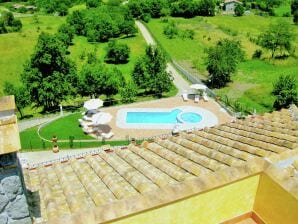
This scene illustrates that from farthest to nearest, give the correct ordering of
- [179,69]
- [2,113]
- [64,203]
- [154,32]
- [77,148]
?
[154,32], [179,69], [77,148], [64,203], [2,113]

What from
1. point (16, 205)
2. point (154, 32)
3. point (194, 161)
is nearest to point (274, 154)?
point (194, 161)

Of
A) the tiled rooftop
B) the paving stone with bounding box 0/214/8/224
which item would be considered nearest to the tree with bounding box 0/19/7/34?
the tiled rooftop

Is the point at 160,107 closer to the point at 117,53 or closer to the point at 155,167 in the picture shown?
the point at 117,53

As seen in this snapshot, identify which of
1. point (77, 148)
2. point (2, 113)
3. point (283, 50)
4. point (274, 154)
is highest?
point (2, 113)

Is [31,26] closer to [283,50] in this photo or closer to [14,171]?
[283,50]

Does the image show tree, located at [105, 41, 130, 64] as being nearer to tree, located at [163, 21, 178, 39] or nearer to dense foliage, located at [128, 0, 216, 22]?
tree, located at [163, 21, 178, 39]

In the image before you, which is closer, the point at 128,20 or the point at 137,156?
the point at 137,156
